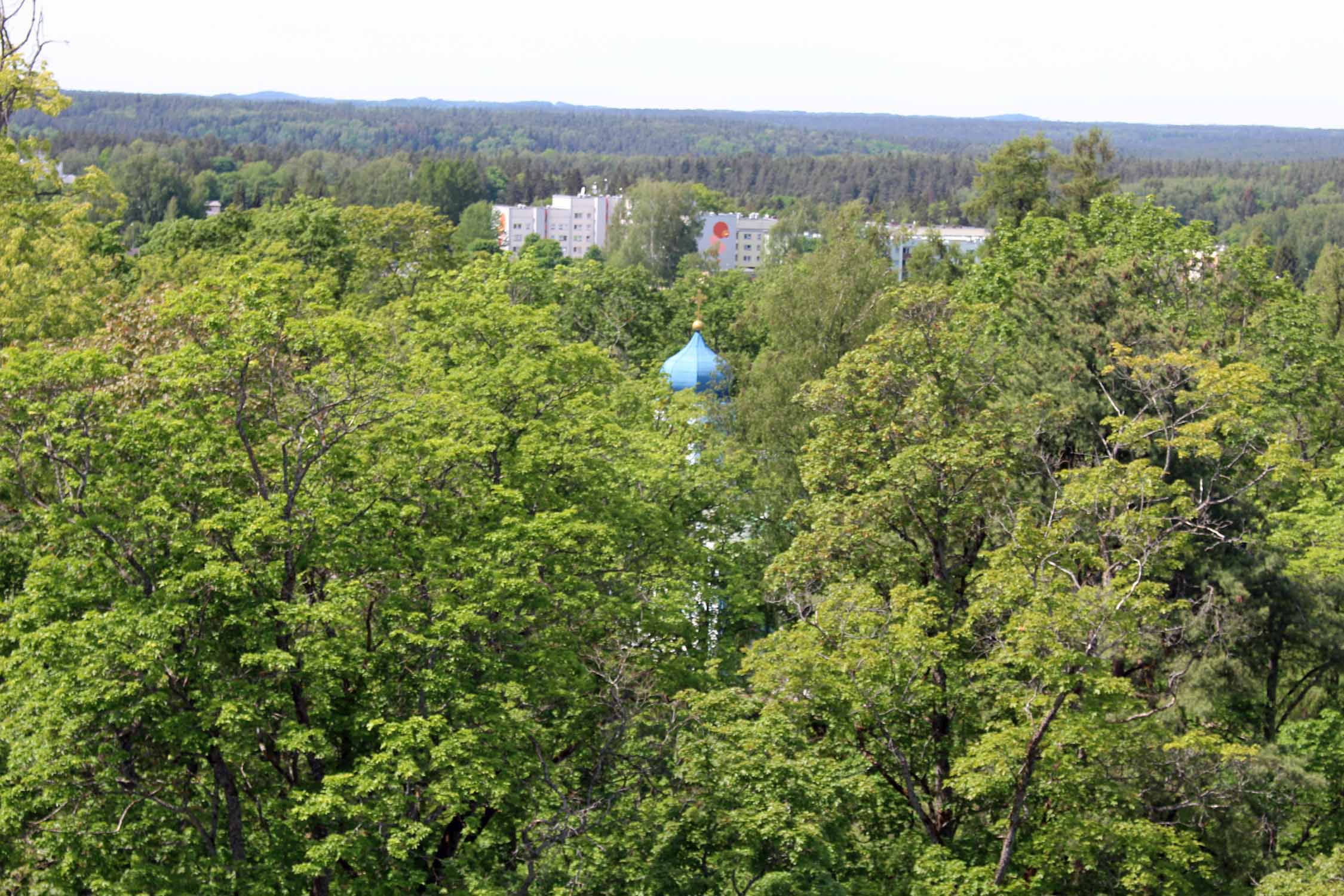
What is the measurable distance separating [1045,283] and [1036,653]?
10.5m

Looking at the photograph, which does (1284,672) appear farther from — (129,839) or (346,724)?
(129,839)

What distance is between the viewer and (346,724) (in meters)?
17.3

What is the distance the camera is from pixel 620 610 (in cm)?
2095

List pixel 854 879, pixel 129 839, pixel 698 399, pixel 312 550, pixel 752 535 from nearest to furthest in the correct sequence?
pixel 129 839, pixel 312 550, pixel 854 879, pixel 752 535, pixel 698 399

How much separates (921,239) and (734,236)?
110107 millimetres

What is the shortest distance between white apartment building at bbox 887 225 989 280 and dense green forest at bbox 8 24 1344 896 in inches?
795

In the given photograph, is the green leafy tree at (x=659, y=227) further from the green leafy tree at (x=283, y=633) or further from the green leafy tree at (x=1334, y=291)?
the green leafy tree at (x=283, y=633)

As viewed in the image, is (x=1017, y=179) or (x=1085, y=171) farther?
(x=1017, y=179)

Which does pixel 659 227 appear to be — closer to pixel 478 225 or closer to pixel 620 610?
pixel 478 225

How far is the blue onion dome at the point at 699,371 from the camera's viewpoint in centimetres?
4600

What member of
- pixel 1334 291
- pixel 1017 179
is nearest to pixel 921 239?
pixel 1017 179

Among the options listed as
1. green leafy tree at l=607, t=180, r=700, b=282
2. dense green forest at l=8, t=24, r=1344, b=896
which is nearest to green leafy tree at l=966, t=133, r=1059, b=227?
dense green forest at l=8, t=24, r=1344, b=896

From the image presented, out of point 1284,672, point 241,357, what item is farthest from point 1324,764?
point 241,357

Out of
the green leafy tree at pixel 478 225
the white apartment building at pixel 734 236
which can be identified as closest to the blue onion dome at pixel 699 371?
the green leafy tree at pixel 478 225
